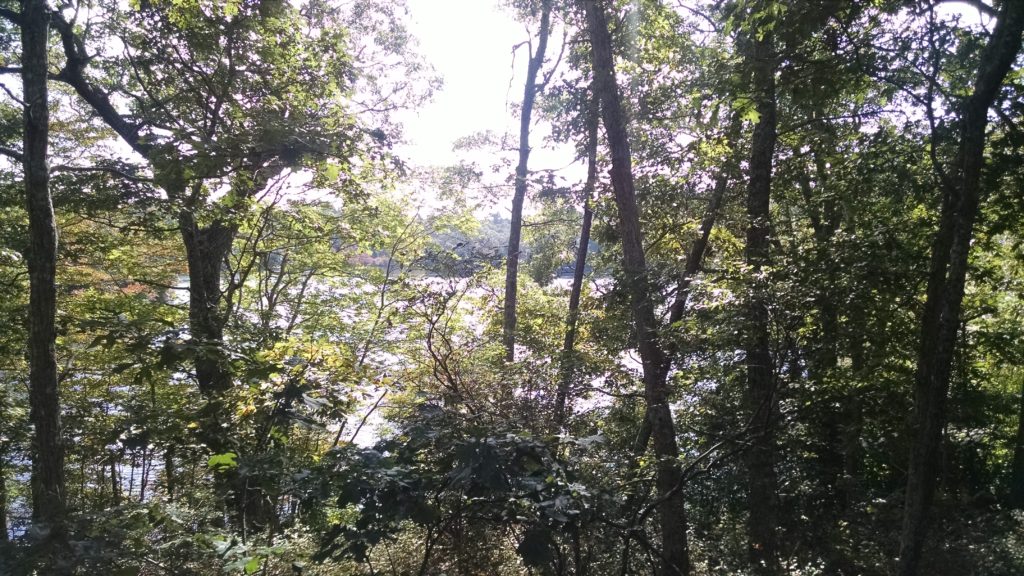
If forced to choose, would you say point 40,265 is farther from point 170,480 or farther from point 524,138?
point 524,138

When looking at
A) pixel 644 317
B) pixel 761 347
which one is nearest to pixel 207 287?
pixel 644 317

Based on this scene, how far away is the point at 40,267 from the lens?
145 inches

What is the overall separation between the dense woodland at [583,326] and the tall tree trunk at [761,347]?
0.04m

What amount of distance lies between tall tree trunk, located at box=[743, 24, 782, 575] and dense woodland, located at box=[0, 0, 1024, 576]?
0.04 metres

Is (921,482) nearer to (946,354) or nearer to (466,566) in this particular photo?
(946,354)

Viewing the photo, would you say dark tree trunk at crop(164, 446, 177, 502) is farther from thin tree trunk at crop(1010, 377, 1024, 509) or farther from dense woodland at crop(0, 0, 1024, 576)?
thin tree trunk at crop(1010, 377, 1024, 509)

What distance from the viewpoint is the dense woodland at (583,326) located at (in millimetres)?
3146

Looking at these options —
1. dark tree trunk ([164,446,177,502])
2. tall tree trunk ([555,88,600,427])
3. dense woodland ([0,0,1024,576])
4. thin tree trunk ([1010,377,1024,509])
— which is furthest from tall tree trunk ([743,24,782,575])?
thin tree trunk ([1010,377,1024,509])

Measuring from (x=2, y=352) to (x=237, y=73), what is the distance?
4679 mm

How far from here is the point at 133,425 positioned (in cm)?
367

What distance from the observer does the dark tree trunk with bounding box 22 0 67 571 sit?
3.69 meters

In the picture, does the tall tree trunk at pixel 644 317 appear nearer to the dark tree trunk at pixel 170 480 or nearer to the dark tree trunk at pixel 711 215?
the dark tree trunk at pixel 711 215

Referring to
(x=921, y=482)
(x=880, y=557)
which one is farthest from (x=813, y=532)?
(x=921, y=482)

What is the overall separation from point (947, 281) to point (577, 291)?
7.35 m
